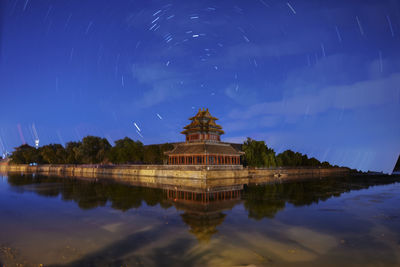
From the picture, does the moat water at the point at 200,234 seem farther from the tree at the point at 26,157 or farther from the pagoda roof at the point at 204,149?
the tree at the point at 26,157

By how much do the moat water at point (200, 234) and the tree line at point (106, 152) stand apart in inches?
1693

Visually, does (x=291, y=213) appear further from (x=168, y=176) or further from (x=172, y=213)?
(x=168, y=176)

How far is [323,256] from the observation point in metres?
11.7

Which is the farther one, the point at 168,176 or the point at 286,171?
the point at 286,171

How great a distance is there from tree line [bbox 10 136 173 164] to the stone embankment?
3852mm

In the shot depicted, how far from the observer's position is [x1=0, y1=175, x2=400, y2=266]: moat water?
1143 cm

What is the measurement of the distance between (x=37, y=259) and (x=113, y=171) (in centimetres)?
5732

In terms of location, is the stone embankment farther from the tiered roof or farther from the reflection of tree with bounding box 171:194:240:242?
the tiered roof

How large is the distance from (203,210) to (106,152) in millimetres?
62204

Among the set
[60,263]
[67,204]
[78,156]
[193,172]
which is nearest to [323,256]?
[60,263]

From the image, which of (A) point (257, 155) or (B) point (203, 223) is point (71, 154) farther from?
(B) point (203, 223)

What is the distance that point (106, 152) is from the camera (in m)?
77.8

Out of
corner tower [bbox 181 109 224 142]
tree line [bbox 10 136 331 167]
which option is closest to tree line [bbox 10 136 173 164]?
tree line [bbox 10 136 331 167]

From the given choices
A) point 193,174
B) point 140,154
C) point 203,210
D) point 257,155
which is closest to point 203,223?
point 203,210
